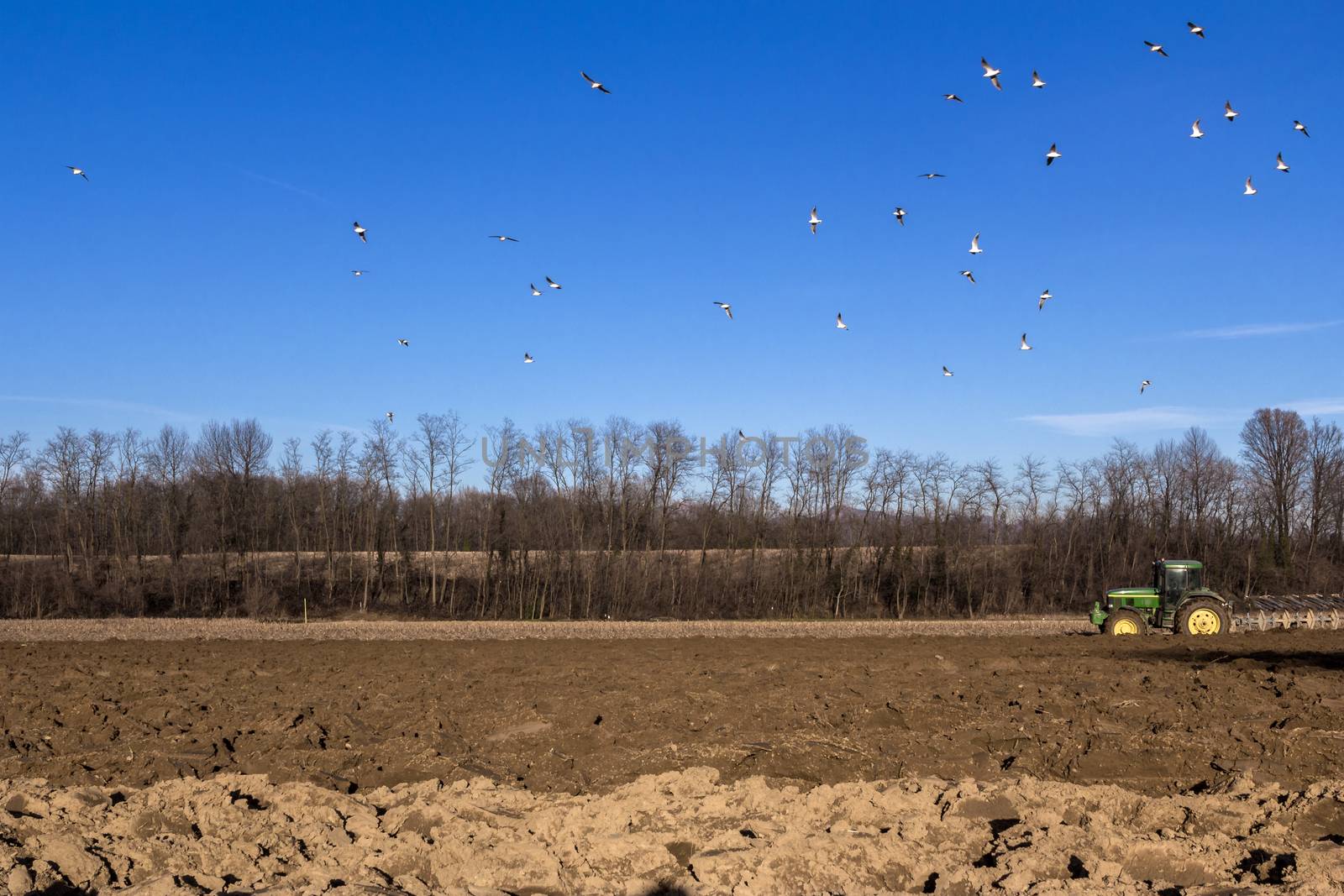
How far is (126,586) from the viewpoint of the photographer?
5856cm

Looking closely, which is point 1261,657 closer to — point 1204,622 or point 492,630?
point 1204,622

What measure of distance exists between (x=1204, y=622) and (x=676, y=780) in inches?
942

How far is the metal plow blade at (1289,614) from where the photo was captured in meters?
36.3

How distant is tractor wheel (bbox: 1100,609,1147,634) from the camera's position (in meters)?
29.2

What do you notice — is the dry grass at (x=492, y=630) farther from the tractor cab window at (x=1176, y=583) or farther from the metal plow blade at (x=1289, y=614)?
the tractor cab window at (x=1176, y=583)

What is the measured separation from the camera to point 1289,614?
1451 inches

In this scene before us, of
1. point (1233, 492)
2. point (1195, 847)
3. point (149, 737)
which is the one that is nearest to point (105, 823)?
point (149, 737)

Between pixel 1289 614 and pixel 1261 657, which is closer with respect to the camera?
pixel 1261 657

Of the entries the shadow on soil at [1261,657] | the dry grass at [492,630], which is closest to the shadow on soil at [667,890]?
the shadow on soil at [1261,657]

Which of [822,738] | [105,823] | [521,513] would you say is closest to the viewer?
[105,823]

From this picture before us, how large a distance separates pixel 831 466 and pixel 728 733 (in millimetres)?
59922

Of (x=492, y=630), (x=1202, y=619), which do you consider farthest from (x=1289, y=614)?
(x=492, y=630)

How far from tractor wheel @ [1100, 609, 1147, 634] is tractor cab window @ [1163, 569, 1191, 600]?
1.21 m

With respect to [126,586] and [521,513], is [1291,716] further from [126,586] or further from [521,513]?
[126,586]
